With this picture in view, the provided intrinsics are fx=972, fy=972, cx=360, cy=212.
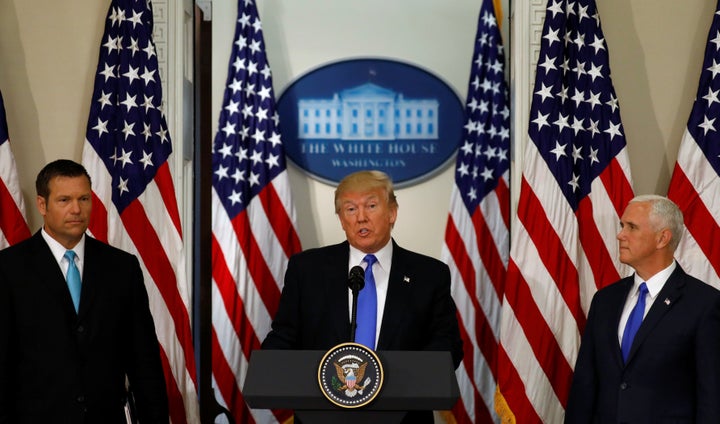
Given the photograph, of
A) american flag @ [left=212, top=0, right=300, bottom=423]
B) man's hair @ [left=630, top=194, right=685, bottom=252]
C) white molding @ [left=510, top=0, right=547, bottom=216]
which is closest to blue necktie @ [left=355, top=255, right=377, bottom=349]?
man's hair @ [left=630, top=194, right=685, bottom=252]

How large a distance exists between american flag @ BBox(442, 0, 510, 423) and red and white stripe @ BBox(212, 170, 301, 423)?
1053 millimetres

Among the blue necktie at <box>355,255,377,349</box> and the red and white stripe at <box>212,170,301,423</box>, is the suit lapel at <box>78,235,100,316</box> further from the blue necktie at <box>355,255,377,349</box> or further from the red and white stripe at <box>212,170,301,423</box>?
the red and white stripe at <box>212,170,301,423</box>

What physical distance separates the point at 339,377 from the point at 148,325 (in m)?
1.22

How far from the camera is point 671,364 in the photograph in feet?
11.4

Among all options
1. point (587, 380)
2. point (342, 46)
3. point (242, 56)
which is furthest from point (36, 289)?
point (342, 46)

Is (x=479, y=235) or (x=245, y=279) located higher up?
(x=479, y=235)

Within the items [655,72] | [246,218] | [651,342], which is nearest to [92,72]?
[246,218]

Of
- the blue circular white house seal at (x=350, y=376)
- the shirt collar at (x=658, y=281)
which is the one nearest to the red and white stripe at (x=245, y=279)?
the shirt collar at (x=658, y=281)

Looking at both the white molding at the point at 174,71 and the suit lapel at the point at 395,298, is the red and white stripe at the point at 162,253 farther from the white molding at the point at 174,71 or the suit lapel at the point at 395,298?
the suit lapel at the point at 395,298

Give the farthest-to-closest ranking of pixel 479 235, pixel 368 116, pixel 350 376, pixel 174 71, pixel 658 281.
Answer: pixel 368 116
pixel 479 235
pixel 174 71
pixel 658 281
pixel 350 376

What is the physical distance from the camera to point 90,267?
3.54 m

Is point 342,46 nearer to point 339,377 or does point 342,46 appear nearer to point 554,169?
point 554,169

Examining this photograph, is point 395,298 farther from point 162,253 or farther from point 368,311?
point 162,253

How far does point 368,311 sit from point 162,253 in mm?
1903
